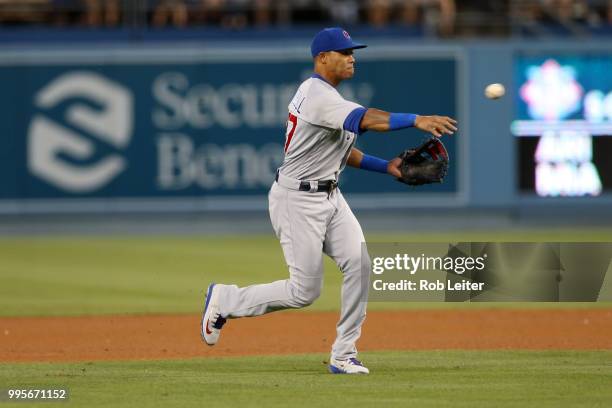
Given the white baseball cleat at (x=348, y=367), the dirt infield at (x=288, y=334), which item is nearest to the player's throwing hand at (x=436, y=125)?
the white baseball cleat at (x=348, y=367)

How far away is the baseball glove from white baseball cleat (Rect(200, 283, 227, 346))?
52.1 inches

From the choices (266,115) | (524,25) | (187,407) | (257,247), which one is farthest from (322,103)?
(524,25)

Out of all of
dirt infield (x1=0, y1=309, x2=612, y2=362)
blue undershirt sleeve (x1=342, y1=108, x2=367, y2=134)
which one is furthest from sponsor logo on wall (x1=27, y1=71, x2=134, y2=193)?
blue undershirt sleeve (x1=342, y1=108, x2=367, y2=134)

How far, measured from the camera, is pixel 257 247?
55.3 feet

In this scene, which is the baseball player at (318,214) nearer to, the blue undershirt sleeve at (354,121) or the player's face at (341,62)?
the player's face at (341,62)

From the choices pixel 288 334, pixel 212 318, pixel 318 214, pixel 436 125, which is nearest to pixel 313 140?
pixel 318 214

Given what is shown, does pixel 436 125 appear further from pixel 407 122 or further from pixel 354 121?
pixel 354 121

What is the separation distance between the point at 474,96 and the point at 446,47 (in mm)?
879

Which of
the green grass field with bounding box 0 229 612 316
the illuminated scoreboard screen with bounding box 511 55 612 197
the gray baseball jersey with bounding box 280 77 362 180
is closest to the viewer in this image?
the gray baseball jersey with bounding box 280 77 362 180

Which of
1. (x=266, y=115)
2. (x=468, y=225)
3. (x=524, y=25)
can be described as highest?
(x=524, y=25)

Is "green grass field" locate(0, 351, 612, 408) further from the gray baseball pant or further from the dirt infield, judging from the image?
the dirt infield

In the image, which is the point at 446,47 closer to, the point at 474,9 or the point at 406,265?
the point at 474,9

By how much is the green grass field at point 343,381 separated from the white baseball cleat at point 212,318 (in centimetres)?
22

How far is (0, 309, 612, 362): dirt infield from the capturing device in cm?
883
